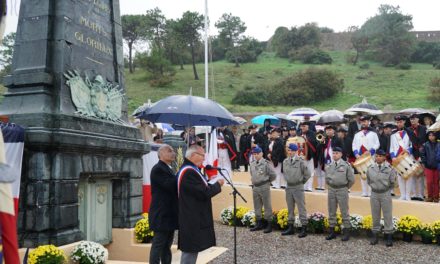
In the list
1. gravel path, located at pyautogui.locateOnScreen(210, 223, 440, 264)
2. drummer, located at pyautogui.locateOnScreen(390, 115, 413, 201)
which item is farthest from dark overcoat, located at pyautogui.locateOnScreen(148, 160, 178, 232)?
drummer, located at pyautogui.locateOnScreen(390, 115, 413, 201)

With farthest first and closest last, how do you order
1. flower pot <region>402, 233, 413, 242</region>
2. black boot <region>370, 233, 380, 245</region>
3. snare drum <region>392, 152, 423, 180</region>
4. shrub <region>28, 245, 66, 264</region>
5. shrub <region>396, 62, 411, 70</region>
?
shrub <region>396, 62, 411, 70</region>, snare drum <region>392, 152, 423, 180</region>, flower pot <region>402, 233, 413, 242</region>, black boot <region>370, 233, 380, 245</region>, shrub <region>28, 245, 66, 264</region>

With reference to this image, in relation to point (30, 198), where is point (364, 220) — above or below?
below

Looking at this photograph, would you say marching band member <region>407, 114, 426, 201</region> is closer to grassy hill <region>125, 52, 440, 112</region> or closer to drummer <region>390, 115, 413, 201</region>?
drummer <region>390, 115, 413, 201</region>

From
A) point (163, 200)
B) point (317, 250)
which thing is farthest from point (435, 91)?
point (163, 200)

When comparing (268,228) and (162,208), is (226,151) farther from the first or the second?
(162,208)

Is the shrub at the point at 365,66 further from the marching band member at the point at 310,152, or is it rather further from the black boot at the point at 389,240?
the black boot at the point at 389,240

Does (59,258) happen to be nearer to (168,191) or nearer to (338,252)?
(168,191)

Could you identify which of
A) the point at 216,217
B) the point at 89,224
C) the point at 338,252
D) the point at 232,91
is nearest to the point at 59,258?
the point at 89,224

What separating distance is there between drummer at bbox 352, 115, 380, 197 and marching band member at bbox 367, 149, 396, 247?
1878 millimetres

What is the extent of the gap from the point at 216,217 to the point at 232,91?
36918 mm

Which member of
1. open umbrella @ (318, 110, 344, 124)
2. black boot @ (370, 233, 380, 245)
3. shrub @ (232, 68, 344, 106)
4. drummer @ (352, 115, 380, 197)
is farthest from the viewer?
shrub @ (232, 68, 344, 106)

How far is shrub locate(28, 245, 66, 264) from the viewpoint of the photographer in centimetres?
582

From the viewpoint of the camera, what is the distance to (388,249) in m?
9.17

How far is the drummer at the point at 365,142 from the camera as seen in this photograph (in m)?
11.8
